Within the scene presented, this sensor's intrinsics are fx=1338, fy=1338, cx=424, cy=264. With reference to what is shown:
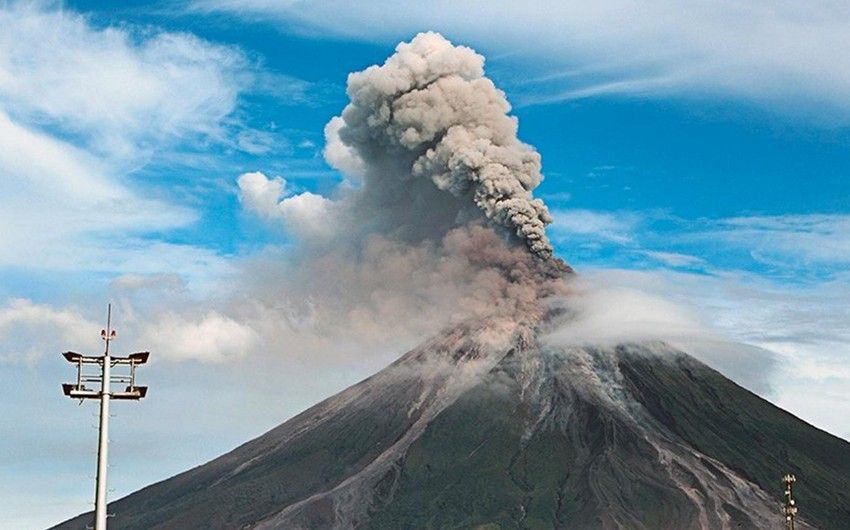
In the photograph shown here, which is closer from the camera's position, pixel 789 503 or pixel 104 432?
pixel 104 432

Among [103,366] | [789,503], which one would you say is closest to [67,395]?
[103,366]

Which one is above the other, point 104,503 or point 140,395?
point 140,395

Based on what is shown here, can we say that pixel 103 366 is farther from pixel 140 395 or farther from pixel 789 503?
pixel 789 503

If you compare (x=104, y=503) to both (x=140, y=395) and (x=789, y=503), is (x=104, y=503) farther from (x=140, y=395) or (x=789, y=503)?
(x=789, y=503)

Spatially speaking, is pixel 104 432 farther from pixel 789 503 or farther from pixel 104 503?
pixel 789 503

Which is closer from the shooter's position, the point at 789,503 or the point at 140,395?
the point at 140,395

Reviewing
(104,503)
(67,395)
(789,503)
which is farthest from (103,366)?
(789,503)

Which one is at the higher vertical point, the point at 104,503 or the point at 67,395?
the point at 67,395
